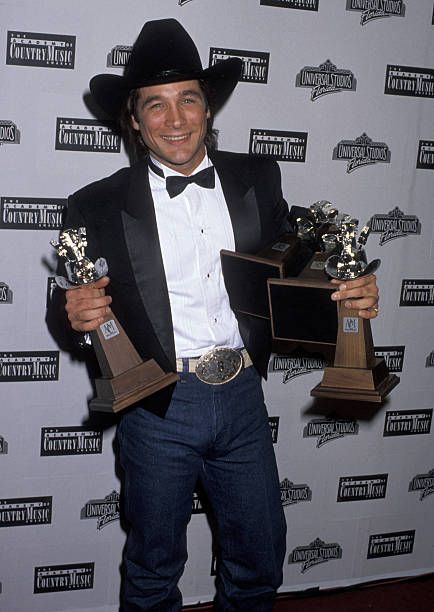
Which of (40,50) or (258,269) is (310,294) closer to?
(258,269)

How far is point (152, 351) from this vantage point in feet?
6.52

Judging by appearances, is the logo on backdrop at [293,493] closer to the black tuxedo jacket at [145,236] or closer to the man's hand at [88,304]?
the black tuxedo jacket at [145,236]

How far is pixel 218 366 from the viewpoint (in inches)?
79.3

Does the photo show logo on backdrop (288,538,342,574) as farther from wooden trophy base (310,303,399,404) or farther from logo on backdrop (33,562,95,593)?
wooden trophy base (310,303,399,404)

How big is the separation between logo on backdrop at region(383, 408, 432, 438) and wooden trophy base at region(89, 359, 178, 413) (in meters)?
1.11

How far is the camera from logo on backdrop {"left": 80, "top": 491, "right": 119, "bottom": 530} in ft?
8.32

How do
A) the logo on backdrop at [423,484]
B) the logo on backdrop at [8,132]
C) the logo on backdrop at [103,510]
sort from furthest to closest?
1. the logo on backdrop at [423,484]
2. the logo on backdrop at [103,510]
3. the logo on backdrop at [8,132]

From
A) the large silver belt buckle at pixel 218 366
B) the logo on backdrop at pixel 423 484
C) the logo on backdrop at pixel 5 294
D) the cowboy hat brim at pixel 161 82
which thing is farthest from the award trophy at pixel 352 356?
the logo on backdrop at pixel 423 484

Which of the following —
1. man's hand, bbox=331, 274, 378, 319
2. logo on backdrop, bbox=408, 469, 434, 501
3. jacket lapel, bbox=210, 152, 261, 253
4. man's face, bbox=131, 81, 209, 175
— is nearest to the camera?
man's hand, bbox=331, 274, 378, 319

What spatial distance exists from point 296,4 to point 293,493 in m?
1.53

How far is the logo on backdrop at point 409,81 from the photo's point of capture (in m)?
2.48

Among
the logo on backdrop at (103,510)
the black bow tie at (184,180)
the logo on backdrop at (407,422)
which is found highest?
the black bow tie at (184,180)

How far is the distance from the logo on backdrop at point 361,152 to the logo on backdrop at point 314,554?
127 centimetres

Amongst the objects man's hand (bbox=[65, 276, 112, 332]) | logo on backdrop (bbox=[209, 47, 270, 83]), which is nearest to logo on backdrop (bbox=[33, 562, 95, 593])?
man's hand (bbox=[65, 276, 112, 332])
